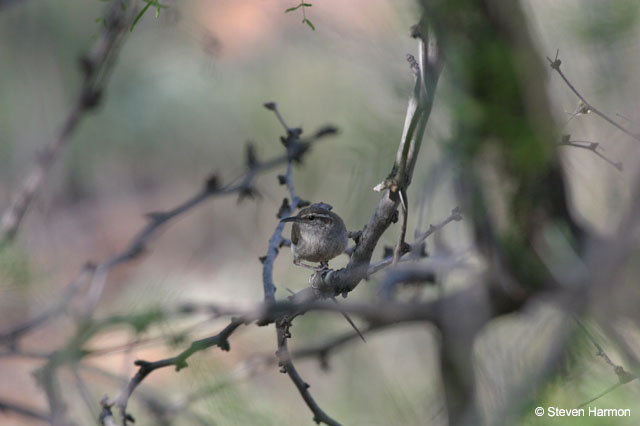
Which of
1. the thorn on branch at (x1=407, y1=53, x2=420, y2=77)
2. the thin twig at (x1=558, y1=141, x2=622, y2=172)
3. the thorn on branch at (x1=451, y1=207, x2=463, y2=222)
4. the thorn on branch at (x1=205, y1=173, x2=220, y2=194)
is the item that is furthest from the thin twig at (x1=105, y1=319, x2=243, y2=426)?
the thorn on branch at (x1=205, y1=173, x2=220, y2=194)

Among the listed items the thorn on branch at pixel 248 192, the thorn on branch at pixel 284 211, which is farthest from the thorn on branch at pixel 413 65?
the thorn on branch at pixel 248 192

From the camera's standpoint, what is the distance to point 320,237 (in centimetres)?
233

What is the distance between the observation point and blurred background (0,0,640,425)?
3.75 ft

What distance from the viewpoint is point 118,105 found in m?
9.39

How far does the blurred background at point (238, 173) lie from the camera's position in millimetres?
1143

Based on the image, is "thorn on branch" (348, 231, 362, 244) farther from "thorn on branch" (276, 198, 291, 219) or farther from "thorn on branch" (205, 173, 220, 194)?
"thorn on branch" (205, 173, 220, 194)

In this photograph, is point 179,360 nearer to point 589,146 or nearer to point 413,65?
point 413,65

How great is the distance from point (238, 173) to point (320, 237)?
3164 mm

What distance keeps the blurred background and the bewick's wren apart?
9cm

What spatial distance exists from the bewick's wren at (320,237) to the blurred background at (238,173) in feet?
0.28

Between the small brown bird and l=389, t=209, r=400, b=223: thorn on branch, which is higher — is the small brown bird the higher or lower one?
the higher one

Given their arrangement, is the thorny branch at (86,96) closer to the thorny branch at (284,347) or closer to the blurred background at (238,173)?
the blurred background at (238,173)

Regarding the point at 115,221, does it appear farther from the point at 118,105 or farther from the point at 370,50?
the point at 370,50

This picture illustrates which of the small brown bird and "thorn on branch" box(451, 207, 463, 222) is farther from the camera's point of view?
the small brown bird
